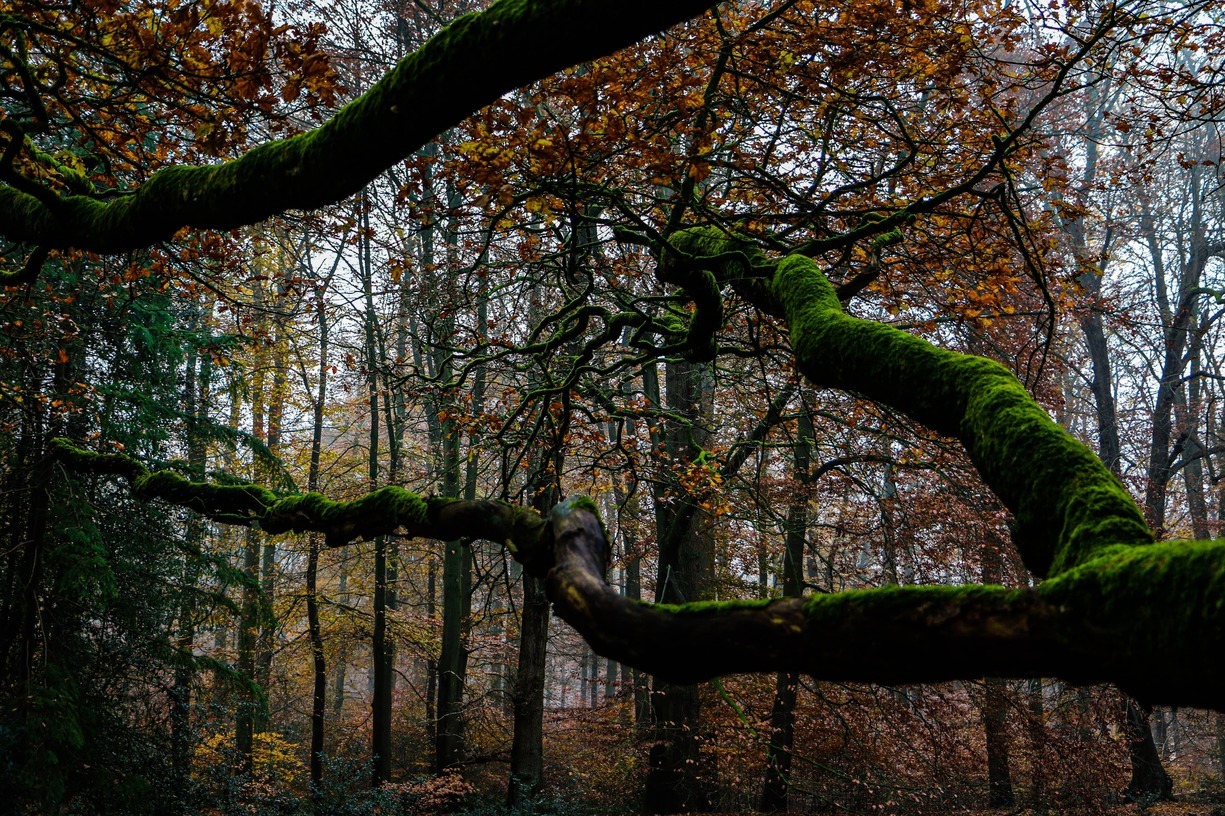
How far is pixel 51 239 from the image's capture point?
3.13 m

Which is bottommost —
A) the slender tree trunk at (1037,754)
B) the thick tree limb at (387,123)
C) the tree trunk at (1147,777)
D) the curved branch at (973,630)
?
the tree trunk at (1147,777)

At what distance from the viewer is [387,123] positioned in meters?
2.07

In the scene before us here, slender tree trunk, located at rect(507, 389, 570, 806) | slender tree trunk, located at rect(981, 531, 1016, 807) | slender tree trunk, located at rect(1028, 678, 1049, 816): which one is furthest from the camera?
slender tree trunk, located at rect(507, 389, 570, 806)

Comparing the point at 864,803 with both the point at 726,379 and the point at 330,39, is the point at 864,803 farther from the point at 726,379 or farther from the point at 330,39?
the point at 330,39

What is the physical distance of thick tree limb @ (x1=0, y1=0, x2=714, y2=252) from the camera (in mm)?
1747

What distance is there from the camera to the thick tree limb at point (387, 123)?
1.75 meters

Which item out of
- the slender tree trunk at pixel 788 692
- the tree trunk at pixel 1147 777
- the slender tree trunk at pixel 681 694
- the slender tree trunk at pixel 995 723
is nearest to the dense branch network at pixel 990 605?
the slender tree trunk at pixel 788 692

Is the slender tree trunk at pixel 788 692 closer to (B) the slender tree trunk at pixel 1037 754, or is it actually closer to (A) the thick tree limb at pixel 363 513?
(B) the slender tree trunk at pixel 1037 754

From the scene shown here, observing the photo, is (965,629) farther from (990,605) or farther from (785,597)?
(785,597)

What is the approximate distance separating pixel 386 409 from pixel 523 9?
434 inches

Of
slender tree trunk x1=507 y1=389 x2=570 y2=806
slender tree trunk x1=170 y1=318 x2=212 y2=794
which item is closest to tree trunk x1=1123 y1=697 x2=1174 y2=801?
slender tree trunk x1=507 y1=389 x2=570 y2=806

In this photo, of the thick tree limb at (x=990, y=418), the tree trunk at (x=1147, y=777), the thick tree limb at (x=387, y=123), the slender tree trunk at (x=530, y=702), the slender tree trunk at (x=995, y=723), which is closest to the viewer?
the thick tree limb at (x=990, y=418)

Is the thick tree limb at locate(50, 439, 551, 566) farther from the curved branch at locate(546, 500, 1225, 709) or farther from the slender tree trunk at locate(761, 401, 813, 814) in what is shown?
the slender tree trunk at locate(761, 401, 813, 814)

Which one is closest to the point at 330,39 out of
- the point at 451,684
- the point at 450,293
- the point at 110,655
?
the point at 450,293
